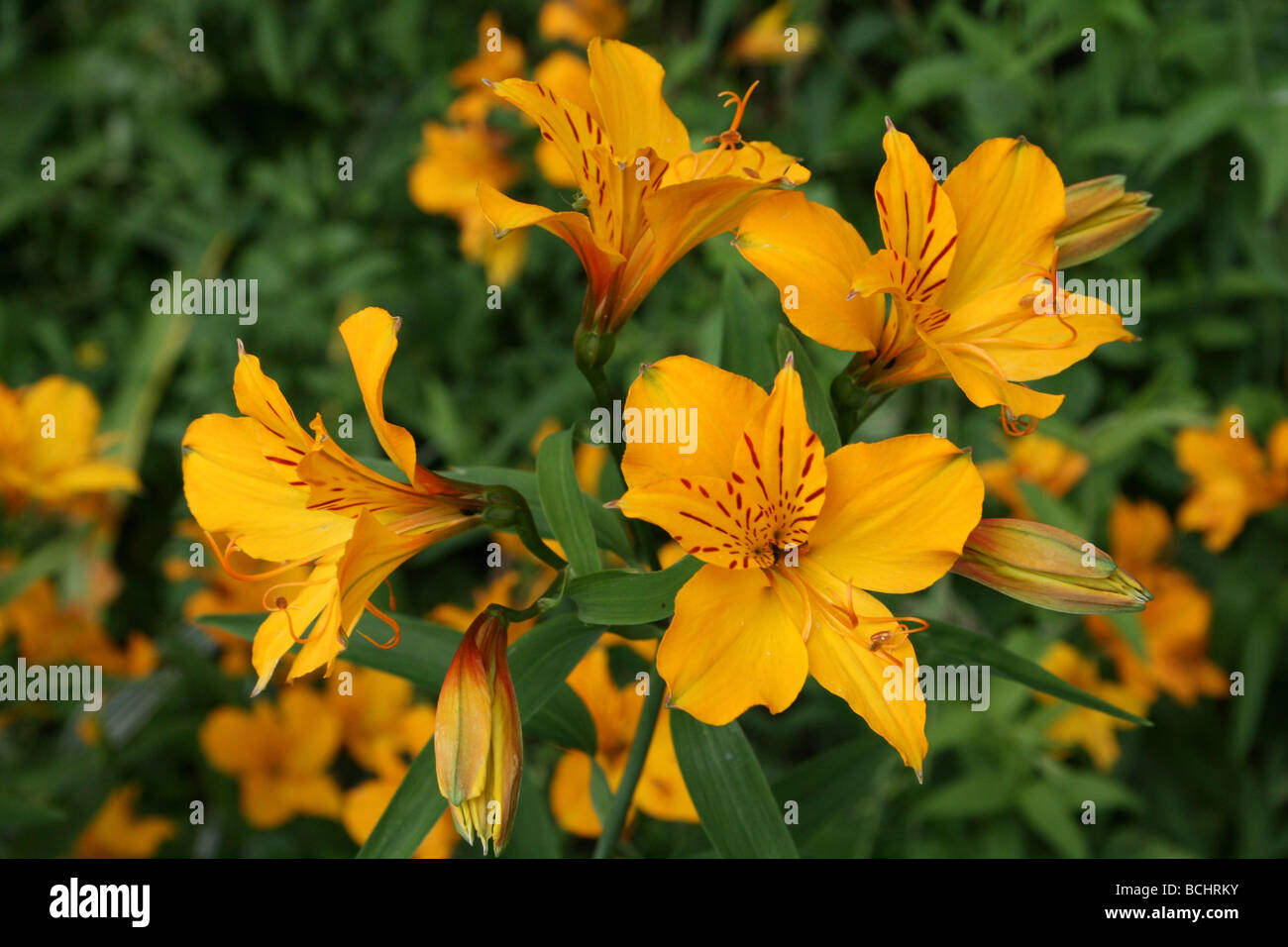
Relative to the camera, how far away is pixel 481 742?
0.65 meters

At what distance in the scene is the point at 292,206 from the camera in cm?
192

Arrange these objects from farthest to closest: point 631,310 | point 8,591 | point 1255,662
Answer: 1. point 1255,662
2. point 8,591
3. point 631,310

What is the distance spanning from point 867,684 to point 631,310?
1.00 ft

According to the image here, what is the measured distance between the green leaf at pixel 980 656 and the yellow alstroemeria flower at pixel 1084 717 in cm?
67

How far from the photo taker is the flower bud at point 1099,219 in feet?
2.34

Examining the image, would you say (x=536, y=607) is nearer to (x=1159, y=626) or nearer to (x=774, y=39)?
(x=1159, y=626)

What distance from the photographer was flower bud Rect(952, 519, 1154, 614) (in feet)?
2.16

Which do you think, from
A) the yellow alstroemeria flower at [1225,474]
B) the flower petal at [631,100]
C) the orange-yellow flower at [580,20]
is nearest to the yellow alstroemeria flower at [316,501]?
the flower petal at [631,100]

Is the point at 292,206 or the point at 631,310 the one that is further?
the point at 292,206

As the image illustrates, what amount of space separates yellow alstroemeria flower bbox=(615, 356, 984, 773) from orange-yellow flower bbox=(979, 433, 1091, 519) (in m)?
0.91

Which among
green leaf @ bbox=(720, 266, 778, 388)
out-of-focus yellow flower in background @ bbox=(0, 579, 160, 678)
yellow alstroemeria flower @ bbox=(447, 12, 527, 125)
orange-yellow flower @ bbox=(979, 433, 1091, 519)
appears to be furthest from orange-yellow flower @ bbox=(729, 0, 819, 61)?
out-of-focus yellow flower in background @ bbox=(0, 579, 160, 678)

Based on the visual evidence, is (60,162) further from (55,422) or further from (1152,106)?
(1152,106)

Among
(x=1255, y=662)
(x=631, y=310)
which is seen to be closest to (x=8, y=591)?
(x=631, y=310)

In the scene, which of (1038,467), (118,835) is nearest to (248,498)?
(118,835)
